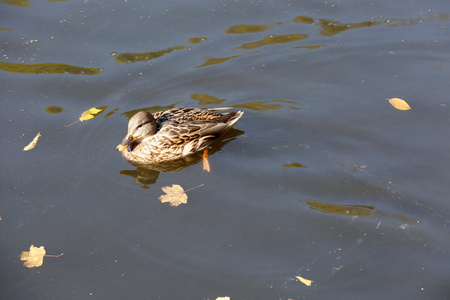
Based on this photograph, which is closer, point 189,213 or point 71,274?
point 71,274

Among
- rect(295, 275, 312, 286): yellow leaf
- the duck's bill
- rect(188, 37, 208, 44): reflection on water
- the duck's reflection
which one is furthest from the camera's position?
rect(188, 37, 208, 44): reflection on water

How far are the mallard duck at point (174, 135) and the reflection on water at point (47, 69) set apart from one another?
5.71 feet

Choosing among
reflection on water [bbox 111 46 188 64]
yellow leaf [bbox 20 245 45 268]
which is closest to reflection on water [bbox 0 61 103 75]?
reflection on water [bbox 111 46 188 64]

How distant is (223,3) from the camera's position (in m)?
8.96

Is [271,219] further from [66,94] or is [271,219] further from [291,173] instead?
[66,94]

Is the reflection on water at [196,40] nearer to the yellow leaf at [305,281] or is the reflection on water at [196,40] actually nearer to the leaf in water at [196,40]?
the leaf in water at [196,40]

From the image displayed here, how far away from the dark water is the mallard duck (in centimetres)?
24

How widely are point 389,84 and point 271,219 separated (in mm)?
2980

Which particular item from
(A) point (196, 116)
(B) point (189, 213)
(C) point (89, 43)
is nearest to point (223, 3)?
(C) point (89, 43)

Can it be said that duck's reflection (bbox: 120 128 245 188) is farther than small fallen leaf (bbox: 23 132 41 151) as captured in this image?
No

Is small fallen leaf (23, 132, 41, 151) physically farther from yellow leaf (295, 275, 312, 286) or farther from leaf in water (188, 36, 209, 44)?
yellow leaf (295, 275, 312, 286)

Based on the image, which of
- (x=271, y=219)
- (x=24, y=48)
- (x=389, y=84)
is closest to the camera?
(x=271, y=219)

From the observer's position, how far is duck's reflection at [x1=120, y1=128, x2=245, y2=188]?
6316mm

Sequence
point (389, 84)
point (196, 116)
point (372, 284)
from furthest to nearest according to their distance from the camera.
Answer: point (389, 84), point (196, 116), point (372, 284)
